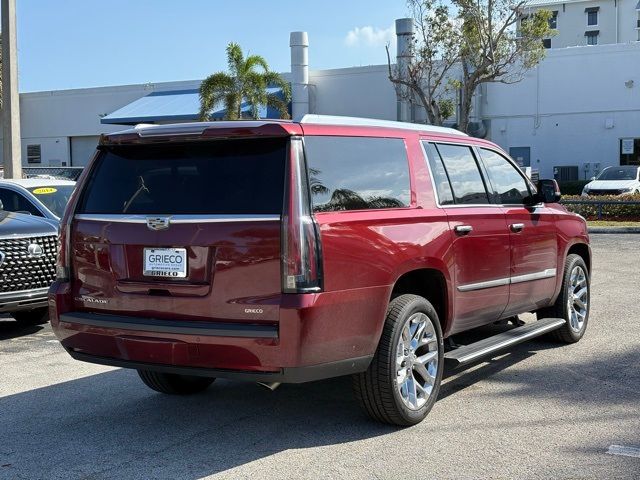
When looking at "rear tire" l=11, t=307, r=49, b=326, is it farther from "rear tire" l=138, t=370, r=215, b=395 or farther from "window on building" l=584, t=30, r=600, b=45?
"window on building" l=584, t=30, r=600, b=45

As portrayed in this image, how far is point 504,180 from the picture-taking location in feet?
22.2

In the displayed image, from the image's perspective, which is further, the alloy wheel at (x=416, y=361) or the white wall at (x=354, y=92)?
the white wall at (x=354, y=92)

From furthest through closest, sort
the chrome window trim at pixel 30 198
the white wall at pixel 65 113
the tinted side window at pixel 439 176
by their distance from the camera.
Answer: the white wall at pixel 65 113
the chrome window trim at pixel 30 198
the tinted side window at pixel 439 176

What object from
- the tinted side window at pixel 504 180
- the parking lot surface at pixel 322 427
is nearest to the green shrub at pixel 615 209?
the parking lot surface at pixel 322 427

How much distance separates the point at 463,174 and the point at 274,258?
2.30m

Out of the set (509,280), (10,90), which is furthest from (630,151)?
(509,280)

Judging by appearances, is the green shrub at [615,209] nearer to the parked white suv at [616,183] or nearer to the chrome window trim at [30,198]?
the parked white suv at [616,183]

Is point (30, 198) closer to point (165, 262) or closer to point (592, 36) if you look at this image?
point (165, 262)

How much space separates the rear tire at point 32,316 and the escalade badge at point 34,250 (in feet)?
3.63

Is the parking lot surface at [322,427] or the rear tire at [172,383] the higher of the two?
the rear tire at [172,383]

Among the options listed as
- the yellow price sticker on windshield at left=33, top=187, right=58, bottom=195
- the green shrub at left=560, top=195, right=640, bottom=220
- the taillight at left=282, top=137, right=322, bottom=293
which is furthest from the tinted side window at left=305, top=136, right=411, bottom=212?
the green shrub at left=560, top=195, right=640, bottom=220

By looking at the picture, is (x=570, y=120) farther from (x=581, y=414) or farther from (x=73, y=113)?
(x=581, y=414)

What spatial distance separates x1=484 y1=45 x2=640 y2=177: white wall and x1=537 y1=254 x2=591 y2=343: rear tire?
28.6 m

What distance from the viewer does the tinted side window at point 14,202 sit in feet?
33.0
